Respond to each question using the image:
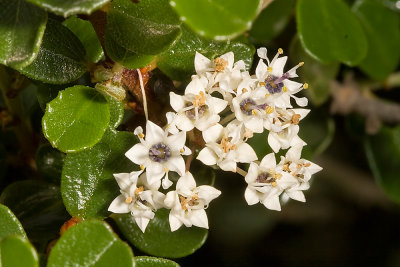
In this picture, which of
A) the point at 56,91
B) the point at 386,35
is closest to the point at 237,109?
the point at 56,91

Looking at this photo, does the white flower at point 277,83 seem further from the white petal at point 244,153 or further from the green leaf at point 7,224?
the green leaf at point 7,224

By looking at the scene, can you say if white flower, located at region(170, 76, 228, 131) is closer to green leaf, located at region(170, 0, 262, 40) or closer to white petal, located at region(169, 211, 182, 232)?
white petal, located at region(169, 211, 182, 232)

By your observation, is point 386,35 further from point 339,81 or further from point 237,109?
point 237,109

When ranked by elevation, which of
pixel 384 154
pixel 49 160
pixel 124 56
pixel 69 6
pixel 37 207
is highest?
pixel 69 6

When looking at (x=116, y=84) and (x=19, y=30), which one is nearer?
(x=19, y=30)

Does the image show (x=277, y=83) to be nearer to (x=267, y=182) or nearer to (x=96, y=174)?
(x=267, y=182)

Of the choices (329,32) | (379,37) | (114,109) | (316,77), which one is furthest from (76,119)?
(379,37)

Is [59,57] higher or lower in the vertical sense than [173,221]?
higher
